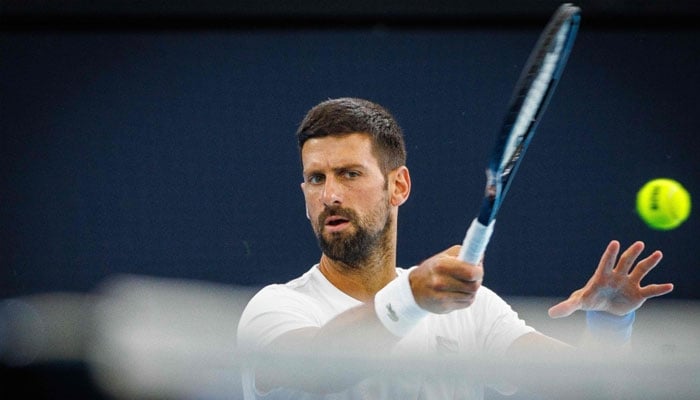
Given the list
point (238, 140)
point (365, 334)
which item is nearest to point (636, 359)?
point (365, 334)

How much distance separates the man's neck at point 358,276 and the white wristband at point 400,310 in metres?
0.69

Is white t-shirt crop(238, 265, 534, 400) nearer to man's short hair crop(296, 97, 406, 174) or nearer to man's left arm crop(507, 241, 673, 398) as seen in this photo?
man's left arm crop(507, 241, 673, 398)

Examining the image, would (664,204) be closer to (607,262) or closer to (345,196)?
(607,262)

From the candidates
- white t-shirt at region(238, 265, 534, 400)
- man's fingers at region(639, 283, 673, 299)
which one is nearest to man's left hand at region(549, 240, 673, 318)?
man's fingers at region(639, 283, 673, 299)

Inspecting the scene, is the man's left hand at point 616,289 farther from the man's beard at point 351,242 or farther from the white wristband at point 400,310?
the white wristband at point 400,310

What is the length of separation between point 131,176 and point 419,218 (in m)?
1.10

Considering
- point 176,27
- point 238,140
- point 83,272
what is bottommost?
point 83,272

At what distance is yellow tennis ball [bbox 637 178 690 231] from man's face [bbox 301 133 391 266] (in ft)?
5.08

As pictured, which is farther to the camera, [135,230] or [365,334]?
[135,230]

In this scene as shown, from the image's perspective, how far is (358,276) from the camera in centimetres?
235

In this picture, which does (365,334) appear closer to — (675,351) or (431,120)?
(675,351)

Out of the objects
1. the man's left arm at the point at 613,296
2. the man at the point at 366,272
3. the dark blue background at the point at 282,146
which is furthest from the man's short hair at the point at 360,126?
the dark blue background at the point at 282,146

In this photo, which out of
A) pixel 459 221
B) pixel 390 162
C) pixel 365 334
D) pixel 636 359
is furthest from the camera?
pixel 459 221

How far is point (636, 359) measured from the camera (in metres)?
1.03
